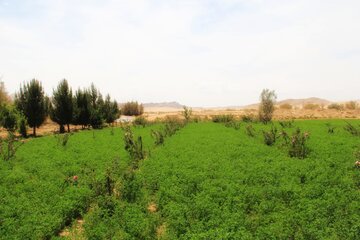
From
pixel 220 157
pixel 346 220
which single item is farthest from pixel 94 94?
pixel 346 220

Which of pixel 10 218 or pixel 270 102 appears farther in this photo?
pixel 270 102

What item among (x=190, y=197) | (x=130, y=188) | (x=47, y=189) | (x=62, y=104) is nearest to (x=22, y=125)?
(x=62, y=104)

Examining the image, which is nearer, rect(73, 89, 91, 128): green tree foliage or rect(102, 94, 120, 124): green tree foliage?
rect(73, 89, 91, 128): green tree foliage

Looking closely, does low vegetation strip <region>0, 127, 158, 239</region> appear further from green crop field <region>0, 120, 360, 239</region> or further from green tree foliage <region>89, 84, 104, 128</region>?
green tree foliage <region>89, 84, 104, 128</region>

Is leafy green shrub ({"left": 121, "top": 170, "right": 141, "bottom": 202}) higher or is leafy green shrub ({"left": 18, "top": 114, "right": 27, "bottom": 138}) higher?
leafy green shrub ({"left": 18, "top": 114, "right": 27, "bottom": 138})

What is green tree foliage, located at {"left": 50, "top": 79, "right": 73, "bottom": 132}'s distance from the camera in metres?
36.5

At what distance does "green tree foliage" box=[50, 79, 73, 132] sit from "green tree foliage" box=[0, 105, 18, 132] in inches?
221

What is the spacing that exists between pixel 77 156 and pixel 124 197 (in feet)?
24.7

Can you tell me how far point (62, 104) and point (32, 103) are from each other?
12.4 ft

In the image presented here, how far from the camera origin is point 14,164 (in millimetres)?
14648

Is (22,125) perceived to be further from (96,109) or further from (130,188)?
(130,188)

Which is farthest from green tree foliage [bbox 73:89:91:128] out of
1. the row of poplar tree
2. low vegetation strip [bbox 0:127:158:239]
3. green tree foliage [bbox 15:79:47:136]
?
low vegetation strip [bbox 0:127:158:239]

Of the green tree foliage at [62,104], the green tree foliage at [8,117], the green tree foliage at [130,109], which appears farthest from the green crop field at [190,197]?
the green tree foliage at [130,109]

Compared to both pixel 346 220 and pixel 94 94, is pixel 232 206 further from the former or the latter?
pixel 94 94
